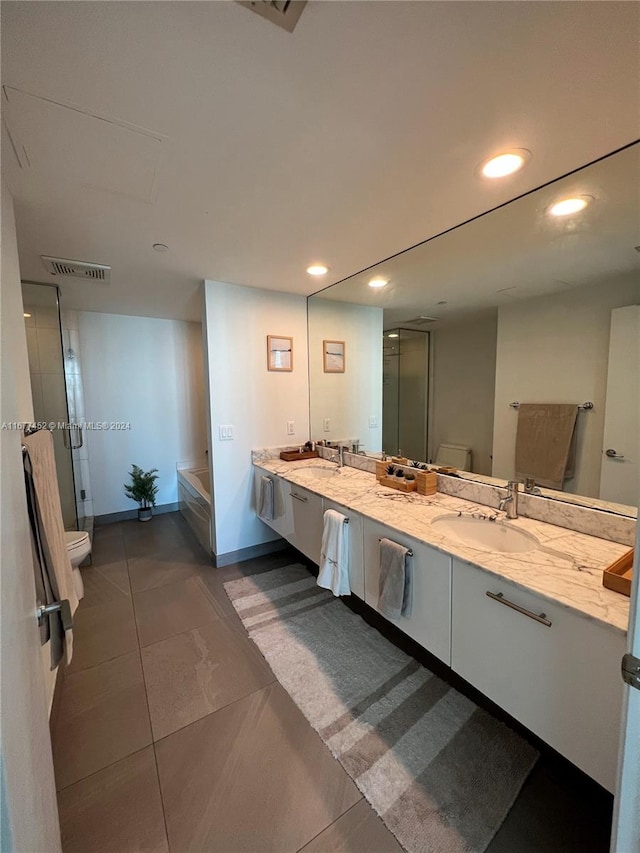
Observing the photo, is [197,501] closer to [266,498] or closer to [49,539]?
[266,498]

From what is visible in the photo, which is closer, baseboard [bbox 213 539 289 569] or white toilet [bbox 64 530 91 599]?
white toilet [bbox 64 530 91 599]

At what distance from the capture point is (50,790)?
0.83 m

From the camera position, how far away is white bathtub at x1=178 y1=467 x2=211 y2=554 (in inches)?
121

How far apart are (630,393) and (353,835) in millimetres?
1910

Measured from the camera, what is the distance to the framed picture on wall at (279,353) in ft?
9.64

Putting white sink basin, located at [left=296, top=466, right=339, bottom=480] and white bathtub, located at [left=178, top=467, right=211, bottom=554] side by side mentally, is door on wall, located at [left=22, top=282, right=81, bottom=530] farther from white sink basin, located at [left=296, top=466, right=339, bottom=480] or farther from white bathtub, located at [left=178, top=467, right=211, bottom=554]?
white sink basin, located at [left=296, top=466, right=339, bottom=480]

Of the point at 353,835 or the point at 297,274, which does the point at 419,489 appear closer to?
the point at 353,835

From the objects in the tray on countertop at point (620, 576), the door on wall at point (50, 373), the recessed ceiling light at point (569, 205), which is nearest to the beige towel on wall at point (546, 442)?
the tray on countertop at point (620, 576)

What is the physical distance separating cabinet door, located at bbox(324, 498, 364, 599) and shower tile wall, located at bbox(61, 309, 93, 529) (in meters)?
3.08

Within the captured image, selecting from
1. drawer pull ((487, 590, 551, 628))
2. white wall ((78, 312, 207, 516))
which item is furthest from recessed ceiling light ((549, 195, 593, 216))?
white wall ((78, 312, 207, 516))

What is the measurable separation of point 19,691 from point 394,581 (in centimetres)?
123

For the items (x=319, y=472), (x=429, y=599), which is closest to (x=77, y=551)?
(x=319, y=472)

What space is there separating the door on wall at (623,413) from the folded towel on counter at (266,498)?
6.67ft

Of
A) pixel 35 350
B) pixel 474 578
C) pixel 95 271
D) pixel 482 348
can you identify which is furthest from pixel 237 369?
pixel 474 578
